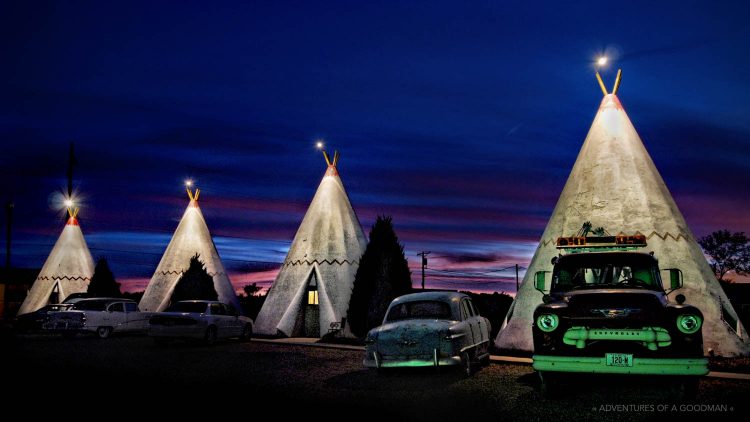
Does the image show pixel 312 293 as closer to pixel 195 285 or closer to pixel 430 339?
pixel 195 285

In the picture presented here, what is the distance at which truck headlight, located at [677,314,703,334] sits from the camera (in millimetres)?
6781

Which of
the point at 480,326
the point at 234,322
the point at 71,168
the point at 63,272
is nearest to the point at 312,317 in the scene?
the point at 234,322

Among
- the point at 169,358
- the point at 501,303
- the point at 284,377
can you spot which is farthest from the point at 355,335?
the point at 501,303

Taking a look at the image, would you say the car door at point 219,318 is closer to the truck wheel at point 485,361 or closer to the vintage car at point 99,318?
the vintage car at point 99,318

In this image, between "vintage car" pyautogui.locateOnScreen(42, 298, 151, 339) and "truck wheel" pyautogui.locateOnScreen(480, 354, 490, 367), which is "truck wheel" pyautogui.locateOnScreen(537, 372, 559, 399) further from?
"vintage car" pyautogui.locateOnScreen(42, 298, 151, 339)

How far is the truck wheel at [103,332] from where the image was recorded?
19058 millimetres

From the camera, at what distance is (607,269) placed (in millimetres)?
8547

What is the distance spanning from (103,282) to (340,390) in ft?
69.9

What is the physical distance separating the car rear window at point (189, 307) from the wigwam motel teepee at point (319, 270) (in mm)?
3632

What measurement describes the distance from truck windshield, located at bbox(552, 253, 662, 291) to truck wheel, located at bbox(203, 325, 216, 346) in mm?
10639

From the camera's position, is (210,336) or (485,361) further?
(210,336)

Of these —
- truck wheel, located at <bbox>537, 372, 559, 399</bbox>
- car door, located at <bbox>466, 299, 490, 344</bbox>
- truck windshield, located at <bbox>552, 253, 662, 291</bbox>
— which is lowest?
truck wheel, located at <bbox>537, 372, 559, 399</bbox>

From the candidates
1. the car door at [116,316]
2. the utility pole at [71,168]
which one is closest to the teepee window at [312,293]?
the car door at [116,316]

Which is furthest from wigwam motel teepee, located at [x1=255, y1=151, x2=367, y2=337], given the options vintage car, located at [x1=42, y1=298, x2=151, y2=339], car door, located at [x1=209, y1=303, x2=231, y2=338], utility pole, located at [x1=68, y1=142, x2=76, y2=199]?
utility pole, located at [x1=68, y1=142, x2=76, y2=199]
